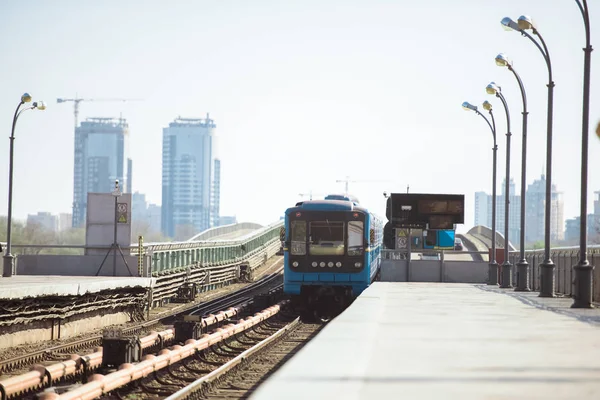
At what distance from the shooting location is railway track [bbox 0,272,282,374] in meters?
20.6

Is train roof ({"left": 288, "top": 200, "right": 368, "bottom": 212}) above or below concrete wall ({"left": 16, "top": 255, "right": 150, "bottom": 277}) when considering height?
above

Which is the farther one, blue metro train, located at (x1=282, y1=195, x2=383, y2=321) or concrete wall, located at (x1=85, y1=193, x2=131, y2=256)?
concrete wall, located at (x1=85, y1=193, x2=131, y2=256)

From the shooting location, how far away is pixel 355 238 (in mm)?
35906

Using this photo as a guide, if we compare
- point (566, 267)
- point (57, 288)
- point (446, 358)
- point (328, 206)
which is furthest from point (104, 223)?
point (446, 358)

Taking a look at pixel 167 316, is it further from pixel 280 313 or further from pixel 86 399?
pixel 86 399

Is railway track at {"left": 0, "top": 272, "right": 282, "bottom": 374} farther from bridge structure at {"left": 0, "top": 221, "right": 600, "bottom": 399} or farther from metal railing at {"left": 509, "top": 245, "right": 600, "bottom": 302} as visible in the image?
metal railing at {"left": 509, "top": 245, "right": 600, "bottom": 302}

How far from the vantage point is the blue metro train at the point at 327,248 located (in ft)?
118

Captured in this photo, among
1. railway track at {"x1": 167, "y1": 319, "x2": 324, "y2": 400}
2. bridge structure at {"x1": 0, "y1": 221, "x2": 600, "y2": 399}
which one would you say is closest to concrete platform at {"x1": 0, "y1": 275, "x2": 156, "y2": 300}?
bridge structure at {"x1": 0, "y1": 221, "x2": 600, "y2": 399}

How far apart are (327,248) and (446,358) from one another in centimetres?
2313

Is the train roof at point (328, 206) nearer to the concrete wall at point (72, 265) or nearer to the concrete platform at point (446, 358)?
the concrete wall at point (72, 265)

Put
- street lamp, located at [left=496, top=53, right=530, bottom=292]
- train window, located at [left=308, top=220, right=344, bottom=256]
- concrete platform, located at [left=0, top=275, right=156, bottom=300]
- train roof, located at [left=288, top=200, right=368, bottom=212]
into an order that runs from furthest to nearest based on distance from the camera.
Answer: train window, located at [left=308, top=220, right=344, bottom=256], train roof, located at [left=288, top=200, right=368, bottom=212], street lamp, located at [left=496, top=53, right=530, bottom=292], concrete platform, located at [left=0, top=275, right=156, bottom=300]

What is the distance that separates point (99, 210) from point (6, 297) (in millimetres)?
17904

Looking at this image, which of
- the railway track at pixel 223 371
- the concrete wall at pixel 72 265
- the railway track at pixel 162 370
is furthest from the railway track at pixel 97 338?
the railway track at pixel 223 371

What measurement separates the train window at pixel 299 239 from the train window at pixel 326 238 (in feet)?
0.71
